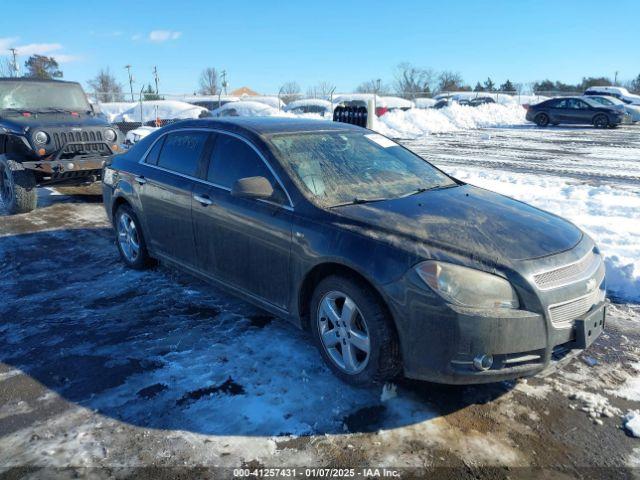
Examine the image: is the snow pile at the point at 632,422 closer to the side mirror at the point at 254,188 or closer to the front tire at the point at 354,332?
the front tire at the point at 354,332

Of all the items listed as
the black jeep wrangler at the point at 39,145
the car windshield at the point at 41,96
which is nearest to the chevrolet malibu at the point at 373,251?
the black jeep wrangler at the point at 39,145

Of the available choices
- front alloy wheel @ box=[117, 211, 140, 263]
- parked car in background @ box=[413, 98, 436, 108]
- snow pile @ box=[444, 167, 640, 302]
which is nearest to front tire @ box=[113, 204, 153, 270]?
front alloy wheel @ box=[117, 211, 140, 263]

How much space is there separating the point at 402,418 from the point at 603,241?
155 inches

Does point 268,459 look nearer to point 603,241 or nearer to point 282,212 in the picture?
point 282,212

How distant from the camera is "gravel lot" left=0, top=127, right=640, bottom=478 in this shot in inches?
110

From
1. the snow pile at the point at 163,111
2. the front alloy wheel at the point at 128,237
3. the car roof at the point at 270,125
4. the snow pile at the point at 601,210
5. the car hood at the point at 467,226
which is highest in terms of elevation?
the snow pile at the point at 163,111

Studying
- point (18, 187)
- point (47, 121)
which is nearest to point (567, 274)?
point (18, 187)

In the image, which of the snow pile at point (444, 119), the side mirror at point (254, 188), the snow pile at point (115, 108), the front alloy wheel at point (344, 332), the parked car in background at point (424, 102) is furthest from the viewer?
the parked car in background at point (424, 102)

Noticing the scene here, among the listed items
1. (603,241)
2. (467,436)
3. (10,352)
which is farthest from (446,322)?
(603,241)

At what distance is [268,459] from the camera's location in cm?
277

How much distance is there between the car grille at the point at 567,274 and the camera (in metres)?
2.94

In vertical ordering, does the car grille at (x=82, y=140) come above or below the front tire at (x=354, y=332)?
above

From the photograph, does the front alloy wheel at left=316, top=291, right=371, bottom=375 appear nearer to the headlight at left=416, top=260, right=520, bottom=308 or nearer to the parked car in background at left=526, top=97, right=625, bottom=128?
the headlight at left=416, top=260, right=520, bottom=308

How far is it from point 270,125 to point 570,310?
266 cm
